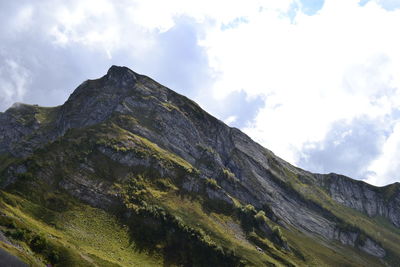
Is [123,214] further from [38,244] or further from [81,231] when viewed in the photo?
[38,244]

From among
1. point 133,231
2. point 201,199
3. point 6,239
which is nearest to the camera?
point 6,239

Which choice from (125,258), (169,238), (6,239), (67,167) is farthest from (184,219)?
(6,239)

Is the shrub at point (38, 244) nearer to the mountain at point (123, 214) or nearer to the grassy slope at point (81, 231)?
the mountain at point (123, 214)

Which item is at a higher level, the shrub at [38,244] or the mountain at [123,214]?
the mountain at [123,214]

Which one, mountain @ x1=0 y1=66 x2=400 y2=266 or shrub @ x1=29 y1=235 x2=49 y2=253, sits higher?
mountain @ x1=0 y1=66 x2=400 y2=266

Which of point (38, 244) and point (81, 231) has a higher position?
point (81, 231)

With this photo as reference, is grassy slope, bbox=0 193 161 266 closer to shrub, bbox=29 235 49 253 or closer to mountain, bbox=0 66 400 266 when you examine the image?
mountain, bbox=0 66 400 266

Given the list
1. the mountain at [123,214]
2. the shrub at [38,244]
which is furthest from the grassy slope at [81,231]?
the shrub at [38,244]

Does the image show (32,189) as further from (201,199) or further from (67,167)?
(201,199)

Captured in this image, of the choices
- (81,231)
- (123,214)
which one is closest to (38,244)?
(81,231)

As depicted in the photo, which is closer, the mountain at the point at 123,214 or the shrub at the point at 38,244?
the shrub at the point at 38,244

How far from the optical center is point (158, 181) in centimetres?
16525

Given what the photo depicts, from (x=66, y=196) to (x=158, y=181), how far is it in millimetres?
47129

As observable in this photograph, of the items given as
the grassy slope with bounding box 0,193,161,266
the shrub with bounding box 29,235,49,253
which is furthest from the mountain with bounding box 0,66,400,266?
the grassy slope with bounding box 0,193,161,266
